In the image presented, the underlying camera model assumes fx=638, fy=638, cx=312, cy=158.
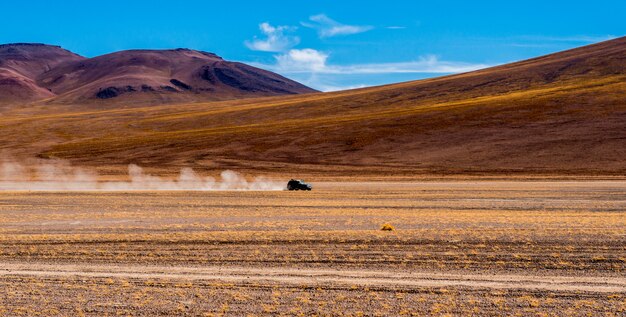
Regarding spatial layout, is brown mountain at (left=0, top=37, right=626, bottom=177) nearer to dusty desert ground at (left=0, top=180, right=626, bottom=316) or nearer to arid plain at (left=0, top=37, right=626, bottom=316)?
arid plain at (left=0, top=37, right=626, bottom=316)

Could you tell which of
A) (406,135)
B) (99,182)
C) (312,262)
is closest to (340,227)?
(312,262)

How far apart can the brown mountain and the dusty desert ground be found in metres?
36.5

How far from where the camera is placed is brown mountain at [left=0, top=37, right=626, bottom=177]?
66.0 m

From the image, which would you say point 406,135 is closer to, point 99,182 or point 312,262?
point 99,182

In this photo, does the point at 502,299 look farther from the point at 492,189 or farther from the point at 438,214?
the point at 492,189

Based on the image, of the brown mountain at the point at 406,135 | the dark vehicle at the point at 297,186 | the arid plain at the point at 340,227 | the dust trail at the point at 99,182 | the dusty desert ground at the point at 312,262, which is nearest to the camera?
the dusty desert ground at the point at 312,262

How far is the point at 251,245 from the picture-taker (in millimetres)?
18016

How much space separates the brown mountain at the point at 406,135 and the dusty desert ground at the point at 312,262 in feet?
120

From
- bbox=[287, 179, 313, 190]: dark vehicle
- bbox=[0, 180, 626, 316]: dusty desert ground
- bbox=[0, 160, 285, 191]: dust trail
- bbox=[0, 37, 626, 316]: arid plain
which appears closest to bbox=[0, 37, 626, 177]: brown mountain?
bbox=[0, 37, 626, 316]: arid plain

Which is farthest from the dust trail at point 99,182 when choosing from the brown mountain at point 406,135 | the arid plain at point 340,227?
the brown mountain at point 406,135

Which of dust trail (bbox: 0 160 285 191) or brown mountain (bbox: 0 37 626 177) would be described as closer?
dust trail (bbox: 0 160 285 191)

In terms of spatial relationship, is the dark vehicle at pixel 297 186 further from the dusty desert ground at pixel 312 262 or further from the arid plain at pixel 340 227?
the dusty desert ground at pixel 312 262

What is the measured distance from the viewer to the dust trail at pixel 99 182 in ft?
159

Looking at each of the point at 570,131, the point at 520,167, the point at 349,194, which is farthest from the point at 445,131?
the point at 349,194
